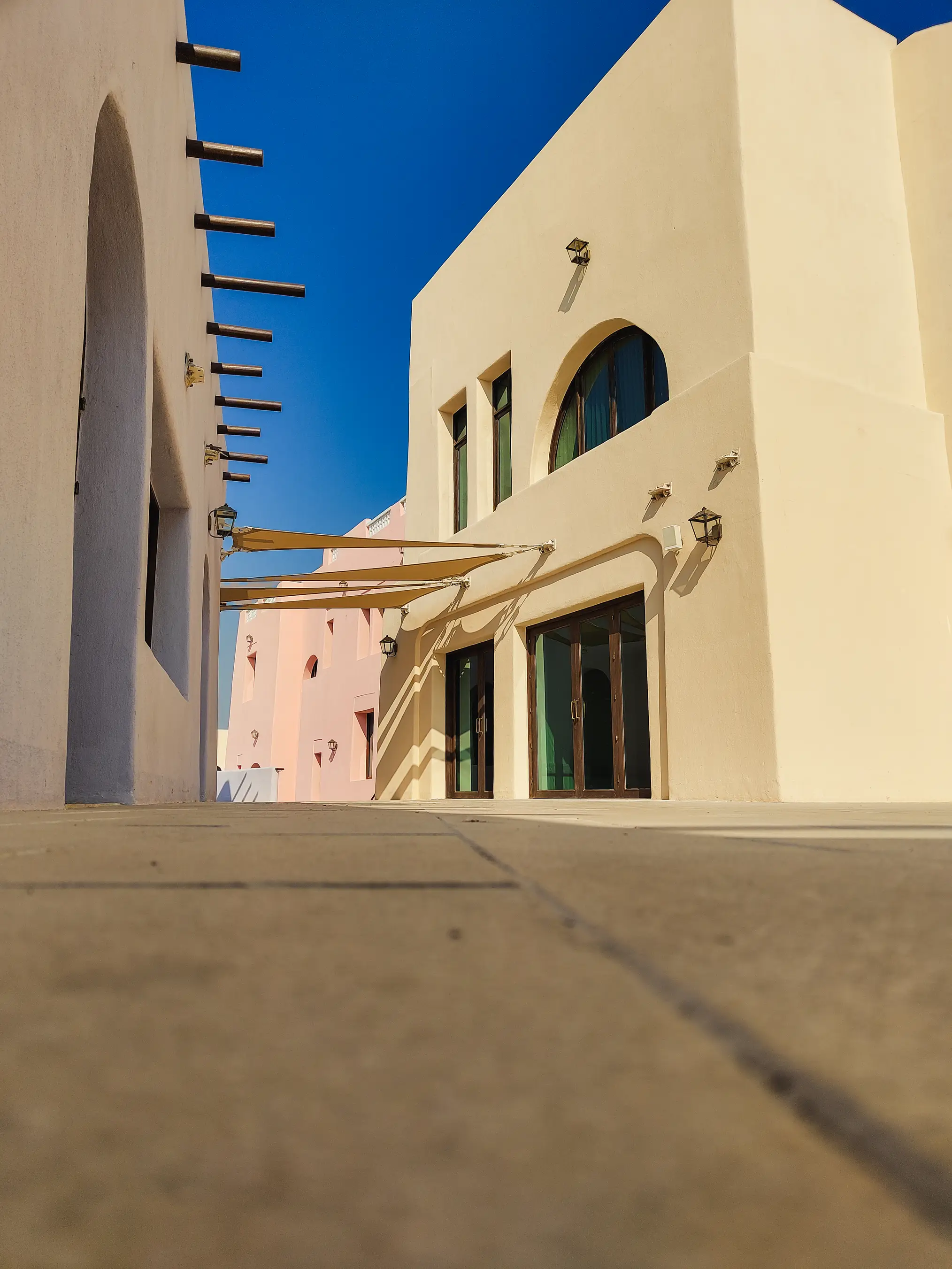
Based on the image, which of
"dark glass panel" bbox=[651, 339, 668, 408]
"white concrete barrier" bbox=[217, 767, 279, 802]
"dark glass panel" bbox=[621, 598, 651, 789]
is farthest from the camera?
"white concrete barrier" bbox=[217, 767, 279, 802]

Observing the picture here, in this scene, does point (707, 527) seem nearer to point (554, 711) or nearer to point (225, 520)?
point (554, 711)

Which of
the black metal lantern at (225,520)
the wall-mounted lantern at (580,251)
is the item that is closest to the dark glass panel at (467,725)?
the black metal lantern at (225,520)

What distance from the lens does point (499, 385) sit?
1104 cm

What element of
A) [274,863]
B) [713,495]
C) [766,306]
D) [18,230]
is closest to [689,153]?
[766,306]

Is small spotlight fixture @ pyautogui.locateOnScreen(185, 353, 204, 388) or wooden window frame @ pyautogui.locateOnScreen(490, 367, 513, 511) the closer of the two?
small spotlight fixture @ pyautogui.locateOnScreen(185, 353, 204, 388)

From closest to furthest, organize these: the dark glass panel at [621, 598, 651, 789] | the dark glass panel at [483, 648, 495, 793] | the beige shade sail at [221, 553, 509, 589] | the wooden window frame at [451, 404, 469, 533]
Result: the dark glass panel at [621, 598, 651, 789]
the beige shade sail at [221, 553, 509, 589]
the dark glass panel at [483, 648, 495, 793]
the wooden window frame at [451, 404, 469, 533]

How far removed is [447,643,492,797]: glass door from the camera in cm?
1041

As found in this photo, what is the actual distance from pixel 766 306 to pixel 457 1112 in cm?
756

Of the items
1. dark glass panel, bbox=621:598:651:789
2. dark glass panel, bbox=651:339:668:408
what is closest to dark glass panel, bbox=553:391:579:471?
dark glass panel, bbox=651:339:668:408

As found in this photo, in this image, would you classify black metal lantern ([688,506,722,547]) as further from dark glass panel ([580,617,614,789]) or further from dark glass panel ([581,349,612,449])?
dark glass panel ([581,349,612,449])

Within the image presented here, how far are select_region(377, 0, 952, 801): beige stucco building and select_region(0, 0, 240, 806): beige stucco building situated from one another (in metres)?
3.62

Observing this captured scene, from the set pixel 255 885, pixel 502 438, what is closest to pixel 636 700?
pixel 502 438

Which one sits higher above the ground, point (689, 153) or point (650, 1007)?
point (689, 153)

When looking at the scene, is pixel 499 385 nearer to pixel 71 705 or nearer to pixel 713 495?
pixel 713 495
